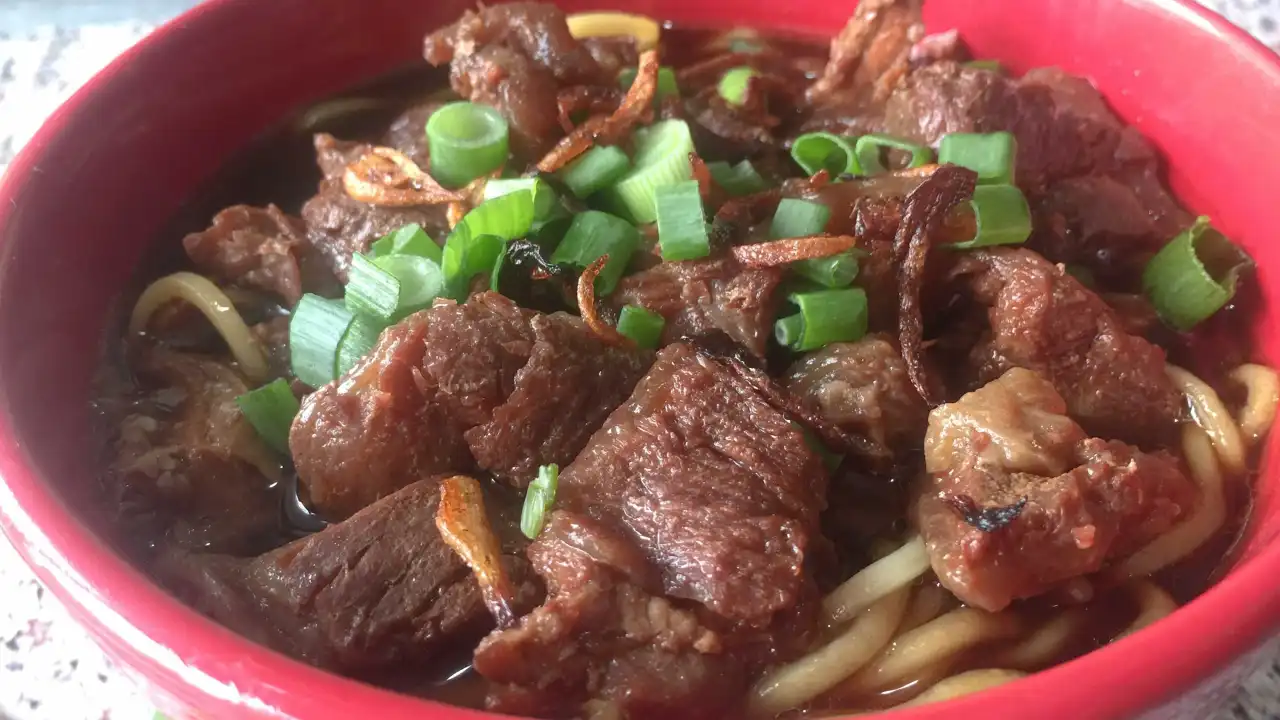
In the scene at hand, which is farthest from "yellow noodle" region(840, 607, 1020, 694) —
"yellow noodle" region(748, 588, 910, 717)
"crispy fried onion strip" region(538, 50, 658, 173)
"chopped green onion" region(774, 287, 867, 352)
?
"crispy fried onion strip" region(538, 50, 658, 173)

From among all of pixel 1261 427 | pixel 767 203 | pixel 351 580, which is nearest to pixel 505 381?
pixel 351 580

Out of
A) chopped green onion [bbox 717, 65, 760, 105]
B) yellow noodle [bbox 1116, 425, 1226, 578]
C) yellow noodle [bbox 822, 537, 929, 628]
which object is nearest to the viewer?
yellow noodle [bbox 822, 537, 929, 628]

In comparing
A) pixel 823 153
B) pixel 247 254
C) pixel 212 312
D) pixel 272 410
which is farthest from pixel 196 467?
pixel 823 153

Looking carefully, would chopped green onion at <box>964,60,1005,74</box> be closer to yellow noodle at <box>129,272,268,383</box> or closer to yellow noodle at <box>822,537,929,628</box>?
yellow noodle at <box>822,537,929,628</box>

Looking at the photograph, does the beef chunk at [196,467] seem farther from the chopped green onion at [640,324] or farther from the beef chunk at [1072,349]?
the beef chunk at [1072,349]

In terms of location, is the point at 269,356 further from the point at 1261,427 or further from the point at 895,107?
the point at 1261,427

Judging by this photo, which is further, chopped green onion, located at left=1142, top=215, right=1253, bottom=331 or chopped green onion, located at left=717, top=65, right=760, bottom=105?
chopped green onion, located at left=717, top=65, right=760, bottom=105

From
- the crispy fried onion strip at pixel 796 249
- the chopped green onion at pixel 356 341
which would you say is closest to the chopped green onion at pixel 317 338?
the chopped green onion at pixel 356 341
